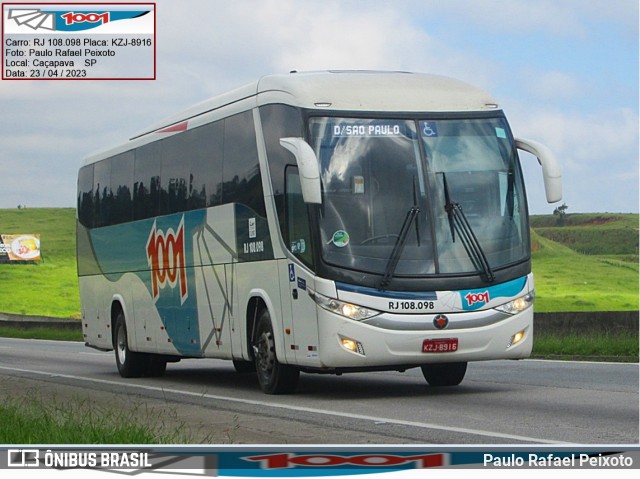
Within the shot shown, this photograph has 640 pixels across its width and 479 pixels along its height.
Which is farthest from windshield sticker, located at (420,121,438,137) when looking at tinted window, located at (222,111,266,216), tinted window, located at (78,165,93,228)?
tinted window, located at (78,165,93,228)

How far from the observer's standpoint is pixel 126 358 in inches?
941

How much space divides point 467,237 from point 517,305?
0.94m

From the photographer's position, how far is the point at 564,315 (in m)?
28.8

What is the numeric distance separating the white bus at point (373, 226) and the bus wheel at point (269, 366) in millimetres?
22

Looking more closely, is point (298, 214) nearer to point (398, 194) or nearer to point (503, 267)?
point (398, 194)

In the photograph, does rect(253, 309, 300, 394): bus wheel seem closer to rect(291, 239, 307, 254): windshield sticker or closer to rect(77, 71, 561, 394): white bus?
rect(77, 71, 561, 394): white bus

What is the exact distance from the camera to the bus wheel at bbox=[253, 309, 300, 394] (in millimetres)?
17156

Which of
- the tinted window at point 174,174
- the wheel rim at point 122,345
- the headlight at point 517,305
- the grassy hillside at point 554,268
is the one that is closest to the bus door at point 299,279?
the headlight at point 517,305

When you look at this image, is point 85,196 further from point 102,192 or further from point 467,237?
point 467,237

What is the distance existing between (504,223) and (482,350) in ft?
4.68

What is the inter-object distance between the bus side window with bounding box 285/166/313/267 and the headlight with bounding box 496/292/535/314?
211cm

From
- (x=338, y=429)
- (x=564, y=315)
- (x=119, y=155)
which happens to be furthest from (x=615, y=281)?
(x=338, y=429)

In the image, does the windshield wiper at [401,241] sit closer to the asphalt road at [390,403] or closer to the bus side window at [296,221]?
the bus side window at [296,221]

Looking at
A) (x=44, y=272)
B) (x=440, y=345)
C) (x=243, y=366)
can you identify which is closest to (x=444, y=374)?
(x=440, y=345)
